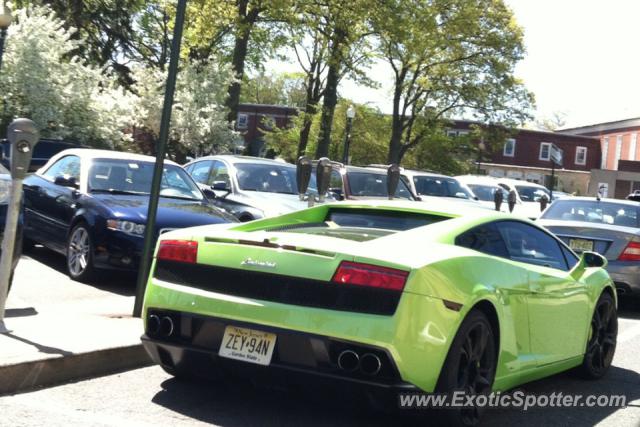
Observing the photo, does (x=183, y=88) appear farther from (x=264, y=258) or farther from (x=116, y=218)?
(x=264, y=258)

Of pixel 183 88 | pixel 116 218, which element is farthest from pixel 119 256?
pixel 183 88

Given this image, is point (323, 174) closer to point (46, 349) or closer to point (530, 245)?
point (530, 245)

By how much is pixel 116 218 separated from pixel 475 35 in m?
39.1

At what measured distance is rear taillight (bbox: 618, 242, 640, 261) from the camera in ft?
37.3

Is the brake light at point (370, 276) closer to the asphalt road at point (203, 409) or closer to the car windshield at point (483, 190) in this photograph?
the asphalt road at point (203, 409)

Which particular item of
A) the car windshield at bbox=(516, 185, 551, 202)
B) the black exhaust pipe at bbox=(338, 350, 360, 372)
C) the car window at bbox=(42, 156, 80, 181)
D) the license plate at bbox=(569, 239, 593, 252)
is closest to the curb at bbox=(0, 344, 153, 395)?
the black exhaust pipe at bbox=(338, 350, 360, 372)

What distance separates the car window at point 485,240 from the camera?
558 centimetres

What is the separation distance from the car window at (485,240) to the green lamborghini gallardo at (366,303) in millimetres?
10

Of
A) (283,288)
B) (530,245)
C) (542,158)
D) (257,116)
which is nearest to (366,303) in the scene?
(283,288)

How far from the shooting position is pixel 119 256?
968 cm

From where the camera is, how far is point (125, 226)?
9.74 meters

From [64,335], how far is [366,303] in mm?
2711

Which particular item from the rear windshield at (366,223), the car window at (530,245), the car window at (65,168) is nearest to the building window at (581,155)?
the car window at (65,168)

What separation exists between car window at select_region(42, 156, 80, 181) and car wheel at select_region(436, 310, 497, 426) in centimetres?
699
